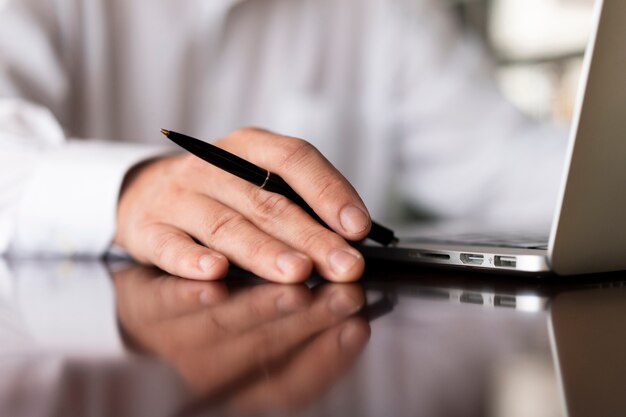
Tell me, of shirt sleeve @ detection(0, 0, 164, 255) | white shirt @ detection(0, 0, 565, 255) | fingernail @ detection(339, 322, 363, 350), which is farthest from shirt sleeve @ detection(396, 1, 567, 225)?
fingernail @ detection(339, 322, 363, 350)

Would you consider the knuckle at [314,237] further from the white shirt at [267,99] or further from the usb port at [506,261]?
the white shirt at [267,99]

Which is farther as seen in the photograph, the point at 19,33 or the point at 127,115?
the point at 127,115

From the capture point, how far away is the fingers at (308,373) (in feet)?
0.76

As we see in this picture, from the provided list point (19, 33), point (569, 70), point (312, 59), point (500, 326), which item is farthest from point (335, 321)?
point (569, 70)

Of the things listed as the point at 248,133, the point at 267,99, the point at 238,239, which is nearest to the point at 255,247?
the point at 238,239

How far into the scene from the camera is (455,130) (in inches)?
65.2

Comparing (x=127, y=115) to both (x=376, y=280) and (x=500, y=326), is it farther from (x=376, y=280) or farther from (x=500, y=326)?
(x=500, y=326)

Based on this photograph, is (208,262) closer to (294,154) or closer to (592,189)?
(294,154)

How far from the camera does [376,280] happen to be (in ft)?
1.89

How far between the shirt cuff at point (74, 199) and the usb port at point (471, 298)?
1.41 feet

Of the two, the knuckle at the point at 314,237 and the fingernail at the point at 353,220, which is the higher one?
the fingernail at the point at 353,220

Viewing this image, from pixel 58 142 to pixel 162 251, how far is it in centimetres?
36

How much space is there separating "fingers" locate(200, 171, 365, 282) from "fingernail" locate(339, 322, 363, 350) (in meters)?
0.16

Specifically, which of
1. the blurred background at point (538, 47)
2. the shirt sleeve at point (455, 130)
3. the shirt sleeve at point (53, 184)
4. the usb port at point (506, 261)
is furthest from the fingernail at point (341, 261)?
the blurred background at point (538, 47)
